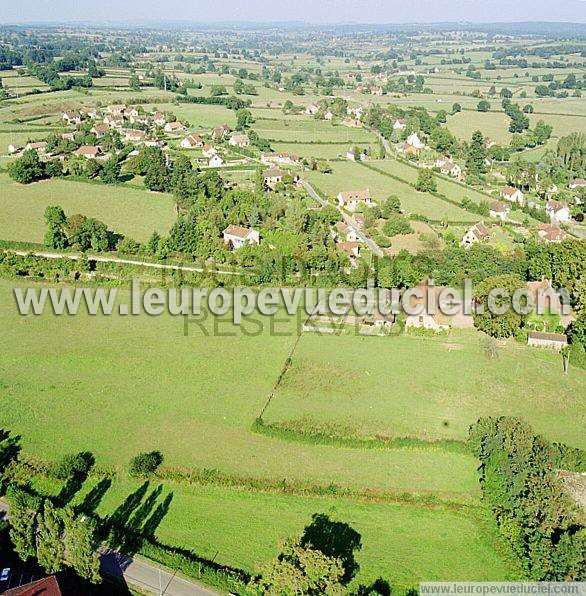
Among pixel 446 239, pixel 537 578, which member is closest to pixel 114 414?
pixel 537 578

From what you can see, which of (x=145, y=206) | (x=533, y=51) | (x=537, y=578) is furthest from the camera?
(x=533, y=51)

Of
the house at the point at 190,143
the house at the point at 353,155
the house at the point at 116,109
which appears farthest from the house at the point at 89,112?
the house at the point at 353,155

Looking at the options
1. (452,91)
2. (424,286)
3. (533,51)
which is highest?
(533,51)

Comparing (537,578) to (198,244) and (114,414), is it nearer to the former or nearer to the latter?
(114,414)

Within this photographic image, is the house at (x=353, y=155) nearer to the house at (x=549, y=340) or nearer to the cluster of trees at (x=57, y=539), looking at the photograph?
the house at (x=549, y=340)

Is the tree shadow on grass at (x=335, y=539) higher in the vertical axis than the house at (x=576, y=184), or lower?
lower

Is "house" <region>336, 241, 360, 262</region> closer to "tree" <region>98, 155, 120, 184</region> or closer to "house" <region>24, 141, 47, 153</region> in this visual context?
"tree" <region>98, 155, 120, 184</region>
